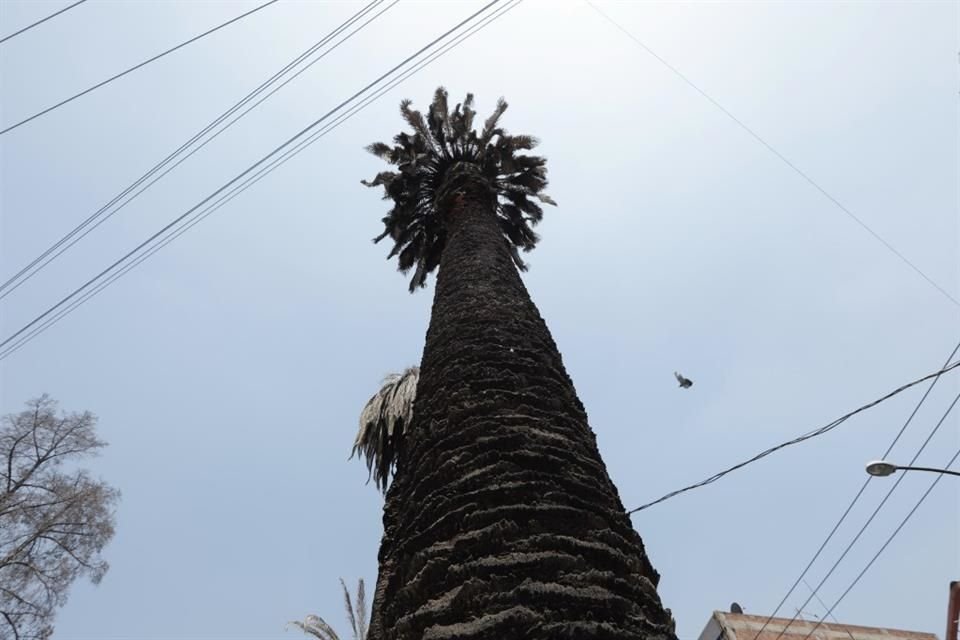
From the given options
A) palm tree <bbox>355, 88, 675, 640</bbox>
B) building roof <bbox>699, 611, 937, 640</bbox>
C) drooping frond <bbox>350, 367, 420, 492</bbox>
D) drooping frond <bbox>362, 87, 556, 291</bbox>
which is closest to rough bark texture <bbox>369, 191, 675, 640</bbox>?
palm tree <bbox>355, 88, 675, 640</bbox>

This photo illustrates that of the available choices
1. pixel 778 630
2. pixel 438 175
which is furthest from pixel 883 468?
pixel 778 630

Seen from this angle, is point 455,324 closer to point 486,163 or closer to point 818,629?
point 486,163

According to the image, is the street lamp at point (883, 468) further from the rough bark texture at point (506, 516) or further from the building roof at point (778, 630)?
the building roof at point (778, 630)

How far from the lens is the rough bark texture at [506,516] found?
2205mm

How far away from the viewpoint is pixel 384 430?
15828mm

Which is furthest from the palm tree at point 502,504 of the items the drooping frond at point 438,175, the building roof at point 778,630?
the building roof at point 778,630

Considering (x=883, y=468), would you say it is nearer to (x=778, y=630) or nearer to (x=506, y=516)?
(x=506, y=516)

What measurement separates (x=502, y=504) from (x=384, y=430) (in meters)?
13.6

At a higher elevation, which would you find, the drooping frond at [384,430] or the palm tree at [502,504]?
the drooping frond at [384,430]

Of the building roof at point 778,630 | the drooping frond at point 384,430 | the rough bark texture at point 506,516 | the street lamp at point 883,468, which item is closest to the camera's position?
the rough bark texture at point 506,516

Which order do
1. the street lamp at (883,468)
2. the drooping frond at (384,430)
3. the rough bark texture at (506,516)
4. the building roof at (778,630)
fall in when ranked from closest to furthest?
1. the rough bark texture at (506,516)
2. the street lamp at (883,468)
3. the drooping frond at (384,430)
4. the building roof at (778,630)

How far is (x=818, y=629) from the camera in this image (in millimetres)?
24094

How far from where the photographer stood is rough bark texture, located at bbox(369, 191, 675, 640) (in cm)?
221

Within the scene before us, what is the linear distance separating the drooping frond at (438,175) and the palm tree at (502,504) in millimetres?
6892
